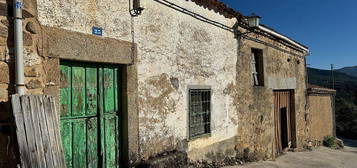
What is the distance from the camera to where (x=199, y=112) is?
21.1ft

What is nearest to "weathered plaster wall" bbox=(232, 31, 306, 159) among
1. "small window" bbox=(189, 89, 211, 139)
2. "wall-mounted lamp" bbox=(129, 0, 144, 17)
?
"small window" bbox=(189, 89, 211, 139)

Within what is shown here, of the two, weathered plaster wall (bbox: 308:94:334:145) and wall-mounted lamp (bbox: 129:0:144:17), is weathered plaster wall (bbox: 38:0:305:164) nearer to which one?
wall-mounted lamp (bbox: 129:0:144:17)

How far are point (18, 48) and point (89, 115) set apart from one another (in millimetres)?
1414

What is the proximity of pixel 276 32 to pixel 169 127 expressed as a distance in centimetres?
597

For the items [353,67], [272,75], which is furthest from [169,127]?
[353,67]

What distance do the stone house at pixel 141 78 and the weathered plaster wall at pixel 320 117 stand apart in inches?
211

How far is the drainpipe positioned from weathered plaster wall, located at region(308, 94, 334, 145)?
12.1m

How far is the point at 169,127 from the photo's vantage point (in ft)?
17.9

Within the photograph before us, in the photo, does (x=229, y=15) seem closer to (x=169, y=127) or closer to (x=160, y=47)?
(x=160, y=47)

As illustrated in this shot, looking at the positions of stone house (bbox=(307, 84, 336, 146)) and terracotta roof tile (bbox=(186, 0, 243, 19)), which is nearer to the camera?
terracotta roof tile (bbox=(186, 0, 243, 19))

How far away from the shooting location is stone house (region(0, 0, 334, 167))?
11.4 feet

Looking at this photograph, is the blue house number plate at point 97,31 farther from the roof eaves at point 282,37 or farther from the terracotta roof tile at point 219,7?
the roof eaves at point 282,37

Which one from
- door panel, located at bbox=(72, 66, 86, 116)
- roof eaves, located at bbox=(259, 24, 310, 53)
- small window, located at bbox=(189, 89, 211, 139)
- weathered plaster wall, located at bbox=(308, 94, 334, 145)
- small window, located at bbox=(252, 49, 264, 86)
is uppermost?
roof eaves, located at bbox=(259, 24, 310, 53)

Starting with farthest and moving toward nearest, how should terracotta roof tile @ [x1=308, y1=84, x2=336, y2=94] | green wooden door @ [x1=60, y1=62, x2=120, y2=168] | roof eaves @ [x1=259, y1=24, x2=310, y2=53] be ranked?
1. terracotta roof tile @ [x1=308, y1=84, x2=336, y2=94]
2. roof eaves @ [x1=259, y1=24, x2=310, y2=53]
3. green wooden door @ [x1=60, y1=62, x2=120, y2=168]
